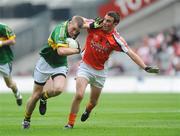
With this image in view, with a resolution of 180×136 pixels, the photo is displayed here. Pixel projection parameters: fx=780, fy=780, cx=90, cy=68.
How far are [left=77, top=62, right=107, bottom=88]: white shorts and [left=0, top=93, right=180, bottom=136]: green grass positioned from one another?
977 millimetres

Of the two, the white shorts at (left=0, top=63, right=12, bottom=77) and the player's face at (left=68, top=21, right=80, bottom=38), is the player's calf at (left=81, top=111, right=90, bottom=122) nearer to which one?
the player's face at (left=68, top=21, right=80, bottom=38)

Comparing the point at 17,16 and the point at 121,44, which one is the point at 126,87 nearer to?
the point at 17,16

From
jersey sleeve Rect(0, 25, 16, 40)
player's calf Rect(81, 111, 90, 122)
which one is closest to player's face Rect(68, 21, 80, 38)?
player's calf Rect(81, 111, 90, 122)

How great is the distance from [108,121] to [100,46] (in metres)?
2.73

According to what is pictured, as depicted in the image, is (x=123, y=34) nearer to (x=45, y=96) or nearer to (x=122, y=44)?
(x=45, y=96)

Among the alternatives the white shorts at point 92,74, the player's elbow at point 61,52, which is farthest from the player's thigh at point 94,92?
the player's elbow at point 61,52

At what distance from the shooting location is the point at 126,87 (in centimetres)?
3756

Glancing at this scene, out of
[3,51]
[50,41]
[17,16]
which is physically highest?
[50,41]

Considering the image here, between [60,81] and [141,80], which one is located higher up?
[60,81]

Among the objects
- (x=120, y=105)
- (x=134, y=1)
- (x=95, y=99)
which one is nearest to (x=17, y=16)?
(x=134, y=1)

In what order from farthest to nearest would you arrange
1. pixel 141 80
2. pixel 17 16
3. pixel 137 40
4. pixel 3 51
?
pixel 17 16 → pixel 137 40 → pixel 141 80 → pixel 3 51

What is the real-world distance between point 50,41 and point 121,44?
59.2 inches

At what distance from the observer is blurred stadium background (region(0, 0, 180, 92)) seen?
123 feet

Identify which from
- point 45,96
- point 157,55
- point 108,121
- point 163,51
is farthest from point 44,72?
Result: point 163,51
